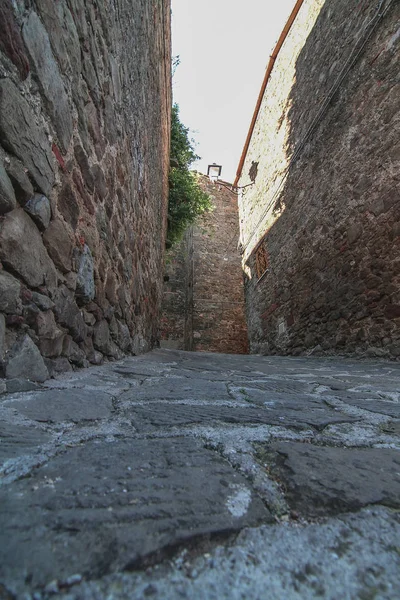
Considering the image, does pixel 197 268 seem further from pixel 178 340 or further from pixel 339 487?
pixel 339 487

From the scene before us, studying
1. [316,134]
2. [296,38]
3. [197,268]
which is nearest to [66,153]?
[316,134]

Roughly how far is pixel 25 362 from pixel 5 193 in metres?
0.55

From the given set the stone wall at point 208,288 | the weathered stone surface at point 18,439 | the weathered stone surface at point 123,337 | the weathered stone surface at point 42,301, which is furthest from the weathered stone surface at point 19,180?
the stone wall at point 208,288

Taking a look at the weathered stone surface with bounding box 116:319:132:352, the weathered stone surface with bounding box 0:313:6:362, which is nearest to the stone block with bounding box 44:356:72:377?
the weathered stone surface with bounding box 0:313:6:362

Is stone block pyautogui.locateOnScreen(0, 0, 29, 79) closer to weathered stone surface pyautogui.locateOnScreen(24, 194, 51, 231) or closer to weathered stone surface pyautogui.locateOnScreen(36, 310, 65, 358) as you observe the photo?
weathered stone surface pyautogui.locateOnScreen(24, 194, 51, 231)

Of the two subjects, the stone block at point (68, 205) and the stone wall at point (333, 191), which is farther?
the stone wall at point (333, 191)

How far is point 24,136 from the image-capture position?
1026mm

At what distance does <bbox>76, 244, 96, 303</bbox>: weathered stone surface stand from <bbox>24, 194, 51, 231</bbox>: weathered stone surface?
0.36m

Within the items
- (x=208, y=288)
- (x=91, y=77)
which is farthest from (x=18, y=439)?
(x=208, y=288)

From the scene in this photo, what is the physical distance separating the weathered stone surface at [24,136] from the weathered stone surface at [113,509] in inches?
36.4

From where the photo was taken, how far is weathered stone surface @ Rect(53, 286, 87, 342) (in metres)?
1.28

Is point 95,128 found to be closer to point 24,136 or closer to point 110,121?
point 110,121

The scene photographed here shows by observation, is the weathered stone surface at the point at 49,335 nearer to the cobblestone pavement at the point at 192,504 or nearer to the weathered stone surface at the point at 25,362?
the weathered stone surface at the point at 25,362

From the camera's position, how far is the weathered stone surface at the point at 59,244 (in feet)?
4.01
